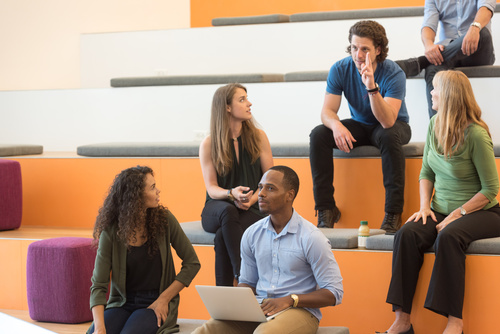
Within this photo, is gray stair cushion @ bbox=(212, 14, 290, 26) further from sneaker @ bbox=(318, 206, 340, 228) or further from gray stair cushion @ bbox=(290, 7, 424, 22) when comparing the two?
sneaker @ bbox=(318, 206, 340, 228)

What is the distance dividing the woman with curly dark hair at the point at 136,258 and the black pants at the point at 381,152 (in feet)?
3.26

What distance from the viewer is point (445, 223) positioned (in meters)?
3.11

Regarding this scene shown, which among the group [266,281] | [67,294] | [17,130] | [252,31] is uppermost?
[252,31]

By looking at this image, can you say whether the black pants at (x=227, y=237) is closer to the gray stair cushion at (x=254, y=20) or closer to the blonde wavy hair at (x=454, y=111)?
the blonde wavy hair at (x=454, y=111)

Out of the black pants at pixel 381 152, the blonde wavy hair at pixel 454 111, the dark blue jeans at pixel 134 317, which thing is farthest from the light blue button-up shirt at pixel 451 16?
the dark blue jeans at pixel 134 317

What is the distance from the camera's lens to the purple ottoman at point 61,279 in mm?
3697

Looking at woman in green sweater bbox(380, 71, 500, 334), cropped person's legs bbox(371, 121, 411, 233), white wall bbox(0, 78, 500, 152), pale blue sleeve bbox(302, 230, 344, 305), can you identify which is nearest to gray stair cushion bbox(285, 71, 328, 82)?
white wall bbox(0, 78, 500, 152)

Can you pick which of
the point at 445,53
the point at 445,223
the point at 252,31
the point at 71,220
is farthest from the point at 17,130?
the point at 445,223

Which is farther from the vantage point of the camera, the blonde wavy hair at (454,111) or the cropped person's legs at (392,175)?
the cropped person's legs at (392,175)

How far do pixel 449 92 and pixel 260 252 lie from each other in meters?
1.14

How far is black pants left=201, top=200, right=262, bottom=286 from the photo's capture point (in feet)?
10.9

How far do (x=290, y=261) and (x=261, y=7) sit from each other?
13.7ft

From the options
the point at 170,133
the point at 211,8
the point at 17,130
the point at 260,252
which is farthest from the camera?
the point at 211,8

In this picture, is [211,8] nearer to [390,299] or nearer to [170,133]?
[170,133]
